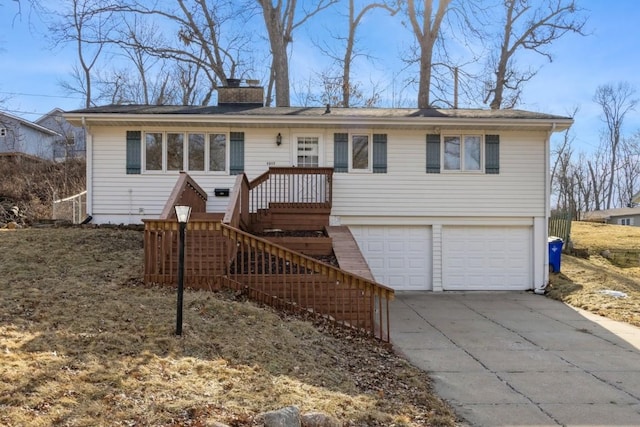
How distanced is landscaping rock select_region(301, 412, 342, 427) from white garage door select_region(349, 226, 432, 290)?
8295 millimetres

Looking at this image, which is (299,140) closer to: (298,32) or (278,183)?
(278,183)

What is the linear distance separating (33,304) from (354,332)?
13.1 ft

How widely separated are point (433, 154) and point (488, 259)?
308cm

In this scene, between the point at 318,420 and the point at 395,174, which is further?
the point at 395,174

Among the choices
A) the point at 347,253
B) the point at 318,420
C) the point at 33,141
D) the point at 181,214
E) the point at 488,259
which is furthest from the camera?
the point at 33,141

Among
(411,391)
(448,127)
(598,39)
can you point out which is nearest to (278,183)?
(448,127)

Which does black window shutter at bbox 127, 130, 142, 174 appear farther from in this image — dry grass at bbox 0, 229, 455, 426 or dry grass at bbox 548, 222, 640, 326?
dry grass at bbox 548, 222, 640, 326

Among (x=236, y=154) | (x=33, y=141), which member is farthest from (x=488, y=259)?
(x=33, y=141)

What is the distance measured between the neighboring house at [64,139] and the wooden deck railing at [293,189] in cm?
1750

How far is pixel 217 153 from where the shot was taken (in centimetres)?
1166

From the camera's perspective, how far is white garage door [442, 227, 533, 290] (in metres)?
12.0

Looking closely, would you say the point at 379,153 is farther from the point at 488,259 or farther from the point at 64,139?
the point at 64,139

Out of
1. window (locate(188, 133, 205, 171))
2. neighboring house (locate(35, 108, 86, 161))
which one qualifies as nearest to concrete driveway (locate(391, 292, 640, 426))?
window (locate(188, 133, 205, 171))

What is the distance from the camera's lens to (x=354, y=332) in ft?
20.8
